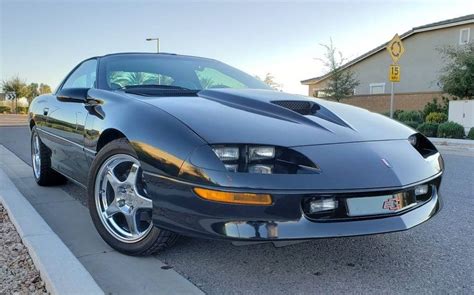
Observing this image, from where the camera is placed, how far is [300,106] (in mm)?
2633

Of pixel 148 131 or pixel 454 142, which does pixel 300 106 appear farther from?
pixel 454 142

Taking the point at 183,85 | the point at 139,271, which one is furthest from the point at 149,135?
the point at 183,85

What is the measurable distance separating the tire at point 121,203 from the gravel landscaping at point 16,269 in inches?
18.4

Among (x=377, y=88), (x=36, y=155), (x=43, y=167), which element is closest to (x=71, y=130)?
(x=43, y=167)

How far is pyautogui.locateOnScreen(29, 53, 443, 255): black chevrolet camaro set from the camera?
193cm

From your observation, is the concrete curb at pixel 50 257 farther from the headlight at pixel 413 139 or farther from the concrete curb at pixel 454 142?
the concrete curb at pixel 454 142

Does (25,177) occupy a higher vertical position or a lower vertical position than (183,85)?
lower

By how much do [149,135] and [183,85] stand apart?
1.12 m

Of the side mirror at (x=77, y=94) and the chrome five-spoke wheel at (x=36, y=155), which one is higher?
the side mirror at (x=77, y=94)

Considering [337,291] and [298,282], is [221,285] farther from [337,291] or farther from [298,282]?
[337,291]

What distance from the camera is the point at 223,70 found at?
3.88 m

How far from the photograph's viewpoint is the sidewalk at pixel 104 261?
217 cm

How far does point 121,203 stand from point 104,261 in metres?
0.36

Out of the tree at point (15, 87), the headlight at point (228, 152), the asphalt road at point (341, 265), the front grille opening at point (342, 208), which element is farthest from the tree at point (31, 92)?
the front grille opening at point (342, 208)
